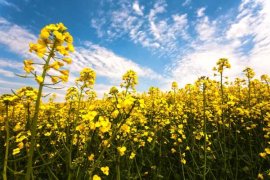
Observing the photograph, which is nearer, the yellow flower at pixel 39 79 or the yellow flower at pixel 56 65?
the yellow flower at pixel 39 79

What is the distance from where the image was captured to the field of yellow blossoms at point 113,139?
7.84 ft

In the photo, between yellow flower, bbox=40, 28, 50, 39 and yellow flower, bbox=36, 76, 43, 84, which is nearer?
yellow flower, bbox=36, 76, 43, 84

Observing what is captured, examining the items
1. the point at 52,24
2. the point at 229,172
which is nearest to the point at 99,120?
the point at 52,24

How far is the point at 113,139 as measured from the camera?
265 cm

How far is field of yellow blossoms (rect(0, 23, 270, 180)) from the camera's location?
7.84ft

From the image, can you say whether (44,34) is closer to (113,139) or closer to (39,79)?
(39,79)

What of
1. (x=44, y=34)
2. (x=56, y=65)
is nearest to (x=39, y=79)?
(x=56, y=65)

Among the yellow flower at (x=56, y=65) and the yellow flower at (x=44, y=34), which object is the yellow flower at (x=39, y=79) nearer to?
the yellow flower at (x=56, y=65)

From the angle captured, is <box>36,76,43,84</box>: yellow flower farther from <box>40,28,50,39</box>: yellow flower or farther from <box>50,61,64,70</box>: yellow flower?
<box>40,28,50,39</box>: yellow flower

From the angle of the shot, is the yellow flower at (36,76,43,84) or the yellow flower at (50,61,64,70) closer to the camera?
the yellow flower at (36,76,43,84)

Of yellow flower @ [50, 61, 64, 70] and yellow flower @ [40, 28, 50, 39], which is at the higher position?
yellow flower @ [40, 28, 50, 39]

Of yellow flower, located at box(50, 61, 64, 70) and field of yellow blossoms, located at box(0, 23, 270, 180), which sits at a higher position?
yellow flower, located at box(50, 61, 64, 70)

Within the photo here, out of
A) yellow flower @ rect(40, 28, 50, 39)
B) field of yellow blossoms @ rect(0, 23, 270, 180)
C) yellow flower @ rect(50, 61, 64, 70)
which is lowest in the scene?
field of yellow blossoms @ rect(0, 23, 270, 180)

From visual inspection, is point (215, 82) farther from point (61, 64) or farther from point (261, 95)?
point (261, 95)
